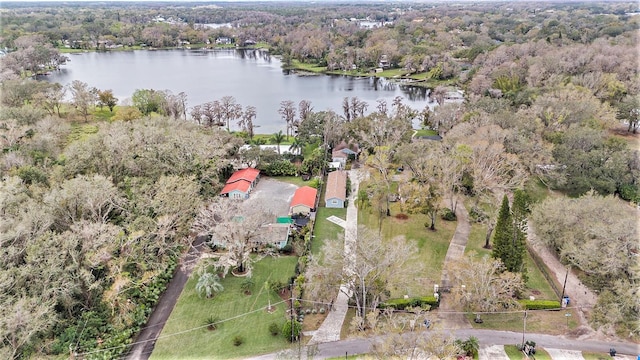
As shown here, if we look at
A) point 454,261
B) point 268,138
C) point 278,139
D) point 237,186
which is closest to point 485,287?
point 454,261

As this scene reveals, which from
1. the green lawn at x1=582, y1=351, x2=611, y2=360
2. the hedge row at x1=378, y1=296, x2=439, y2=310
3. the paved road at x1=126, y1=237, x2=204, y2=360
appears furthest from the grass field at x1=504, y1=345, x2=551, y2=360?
the paved road at x1=126, y1=237, x2=204, y2=360

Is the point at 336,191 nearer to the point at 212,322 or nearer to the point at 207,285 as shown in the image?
the point at 207,285

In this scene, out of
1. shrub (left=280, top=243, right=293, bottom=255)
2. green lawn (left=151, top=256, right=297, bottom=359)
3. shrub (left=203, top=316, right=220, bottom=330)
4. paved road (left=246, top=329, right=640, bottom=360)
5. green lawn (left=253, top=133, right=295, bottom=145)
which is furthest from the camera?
green lawn (left=253, top=133, right=295, bottom=145)

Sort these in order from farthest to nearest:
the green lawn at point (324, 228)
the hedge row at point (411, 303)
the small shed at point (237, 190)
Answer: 1. the small shed at point (237, 190)
2. the green lawn at point (324, 228)
3. the hedge row at point (411, 303)

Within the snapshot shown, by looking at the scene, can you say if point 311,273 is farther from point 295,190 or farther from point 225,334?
point 295,190

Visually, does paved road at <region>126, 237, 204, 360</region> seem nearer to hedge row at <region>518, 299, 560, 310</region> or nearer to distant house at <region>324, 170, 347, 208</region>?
distant house at <region>324, 170, 347, 208</region>

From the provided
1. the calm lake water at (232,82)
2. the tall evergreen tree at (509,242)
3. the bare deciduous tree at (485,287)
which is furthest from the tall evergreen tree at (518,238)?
the calm lake water at (232,82)

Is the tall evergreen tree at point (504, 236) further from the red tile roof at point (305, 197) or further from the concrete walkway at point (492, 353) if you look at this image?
the red tile roof at point (305, 197)
